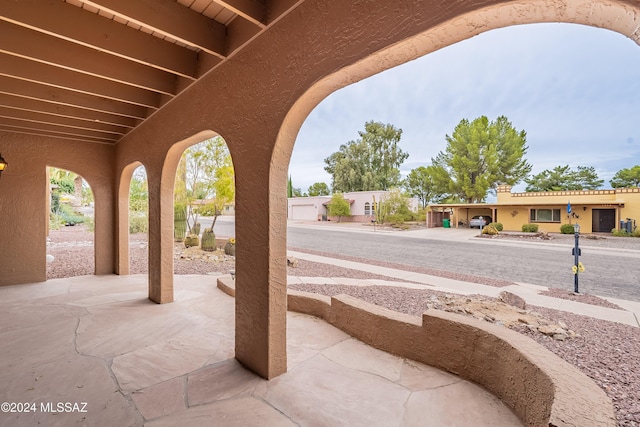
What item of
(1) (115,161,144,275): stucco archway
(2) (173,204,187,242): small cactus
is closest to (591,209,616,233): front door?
(2) (173,204,187,242): small cactus

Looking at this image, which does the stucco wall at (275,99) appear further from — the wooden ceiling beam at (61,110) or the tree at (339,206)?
the tree at (339,206)

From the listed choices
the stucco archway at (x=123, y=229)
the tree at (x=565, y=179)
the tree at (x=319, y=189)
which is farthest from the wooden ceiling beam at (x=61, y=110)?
the tree at (x=319, y=189)

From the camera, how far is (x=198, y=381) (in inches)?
95.7

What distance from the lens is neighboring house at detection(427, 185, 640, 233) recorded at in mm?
18562

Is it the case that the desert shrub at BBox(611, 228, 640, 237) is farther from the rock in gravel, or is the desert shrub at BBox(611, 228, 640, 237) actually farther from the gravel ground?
the rock in gravel

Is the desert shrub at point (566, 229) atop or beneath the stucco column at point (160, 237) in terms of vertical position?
beneath

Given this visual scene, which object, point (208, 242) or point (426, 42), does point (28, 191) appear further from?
point (426, 42)

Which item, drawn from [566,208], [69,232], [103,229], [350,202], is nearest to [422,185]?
[350,202]

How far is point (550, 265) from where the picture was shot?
9.48 m

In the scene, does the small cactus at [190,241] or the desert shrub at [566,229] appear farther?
the desert shrub at [566,229]

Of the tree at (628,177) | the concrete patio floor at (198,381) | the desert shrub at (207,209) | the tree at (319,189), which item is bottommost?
the concrete patio floor at (198,381)

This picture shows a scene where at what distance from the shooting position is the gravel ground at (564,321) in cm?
248

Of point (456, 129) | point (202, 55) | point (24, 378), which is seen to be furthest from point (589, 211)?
point (24, 378)

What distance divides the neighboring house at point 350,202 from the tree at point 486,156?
603 cm
